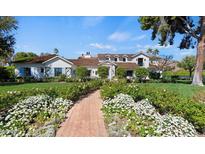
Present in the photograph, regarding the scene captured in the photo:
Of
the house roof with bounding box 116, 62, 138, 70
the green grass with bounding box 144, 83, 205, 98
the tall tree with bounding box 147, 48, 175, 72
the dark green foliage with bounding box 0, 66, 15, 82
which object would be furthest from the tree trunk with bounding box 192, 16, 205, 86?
the dark green foliage with bounding box 0, 66, 15, 82

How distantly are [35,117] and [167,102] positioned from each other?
124 inches

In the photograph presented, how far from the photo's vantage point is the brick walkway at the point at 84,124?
14.3 ft

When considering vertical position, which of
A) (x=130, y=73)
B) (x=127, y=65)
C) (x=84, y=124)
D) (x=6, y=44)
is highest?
(x=6, y=44)

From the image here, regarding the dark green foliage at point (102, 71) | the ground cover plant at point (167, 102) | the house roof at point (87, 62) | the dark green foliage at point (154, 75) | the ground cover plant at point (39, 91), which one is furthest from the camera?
the dark green foliage at point (154, 75)

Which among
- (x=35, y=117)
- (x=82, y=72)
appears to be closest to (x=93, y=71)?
(x=82, y=72)

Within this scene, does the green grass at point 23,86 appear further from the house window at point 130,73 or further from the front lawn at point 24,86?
the house window at point 130,73

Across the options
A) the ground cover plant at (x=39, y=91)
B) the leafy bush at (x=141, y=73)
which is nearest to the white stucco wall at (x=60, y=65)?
the ground cover plant at (x=39, y=91)

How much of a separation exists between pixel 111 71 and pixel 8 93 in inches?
136

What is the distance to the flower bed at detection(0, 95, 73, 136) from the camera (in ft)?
14.2

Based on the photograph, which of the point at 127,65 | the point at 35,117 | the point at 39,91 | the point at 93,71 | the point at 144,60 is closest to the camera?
the point at 35,117

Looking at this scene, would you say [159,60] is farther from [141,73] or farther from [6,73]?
[6,73]

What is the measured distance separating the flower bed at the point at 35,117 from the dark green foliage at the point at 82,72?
1924mm

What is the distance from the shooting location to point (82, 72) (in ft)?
27.3
